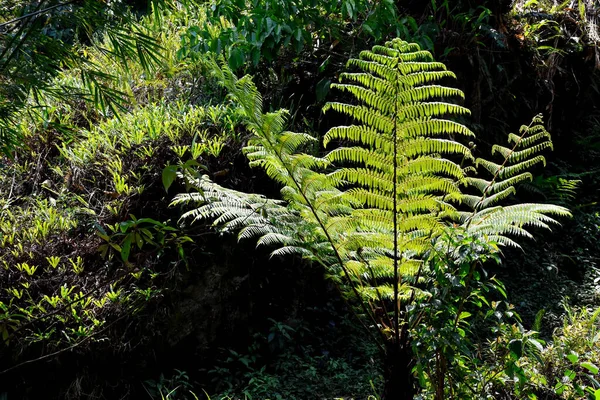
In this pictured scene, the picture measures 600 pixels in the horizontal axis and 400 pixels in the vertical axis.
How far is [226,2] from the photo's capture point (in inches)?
131

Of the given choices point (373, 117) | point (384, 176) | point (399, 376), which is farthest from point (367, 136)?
point (399, 376)

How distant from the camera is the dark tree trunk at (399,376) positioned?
240 centimetres

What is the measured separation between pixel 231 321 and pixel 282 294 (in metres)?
0.40

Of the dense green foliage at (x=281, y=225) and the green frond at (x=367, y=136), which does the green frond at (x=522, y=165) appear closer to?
the dense green foliage at (x=281, y=225)

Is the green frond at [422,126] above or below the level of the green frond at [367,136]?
above

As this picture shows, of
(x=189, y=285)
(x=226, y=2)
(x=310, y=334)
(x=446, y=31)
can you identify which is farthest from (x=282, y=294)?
(x=446, y=31)

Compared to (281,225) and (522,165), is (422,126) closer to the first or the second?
(522,165)

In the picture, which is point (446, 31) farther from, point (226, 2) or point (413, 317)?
point (413, 317)

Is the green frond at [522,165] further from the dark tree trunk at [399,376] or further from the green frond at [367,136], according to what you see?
the dark tree trunk at [399,376]

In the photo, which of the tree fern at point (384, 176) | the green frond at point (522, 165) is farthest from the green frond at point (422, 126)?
the green frond at point (522, 165)

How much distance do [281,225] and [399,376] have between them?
92 cm

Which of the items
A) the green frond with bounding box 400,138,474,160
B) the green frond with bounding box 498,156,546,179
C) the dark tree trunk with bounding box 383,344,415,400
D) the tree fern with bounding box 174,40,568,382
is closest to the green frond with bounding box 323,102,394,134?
the tree fern with bounding box 174,40,568,382

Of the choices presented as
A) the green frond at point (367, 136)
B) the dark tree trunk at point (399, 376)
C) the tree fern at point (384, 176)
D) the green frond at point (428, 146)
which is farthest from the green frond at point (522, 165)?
the dark tree trunk at point (399, 376)

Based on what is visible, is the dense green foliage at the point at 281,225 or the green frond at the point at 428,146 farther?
the green frond at the point at 428,146
